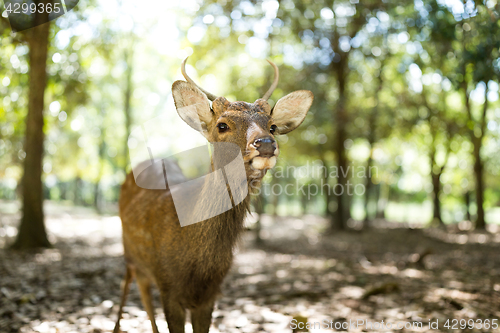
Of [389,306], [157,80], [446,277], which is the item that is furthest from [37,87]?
→ [157,80]

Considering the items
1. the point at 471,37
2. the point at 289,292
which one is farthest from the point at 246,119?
the point at 471,37

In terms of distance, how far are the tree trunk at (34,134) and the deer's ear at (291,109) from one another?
6.89 metres

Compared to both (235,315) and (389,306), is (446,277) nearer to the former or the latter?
(389,306)

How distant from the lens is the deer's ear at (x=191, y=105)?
274cm

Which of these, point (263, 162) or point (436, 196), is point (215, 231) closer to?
point (263, 162)

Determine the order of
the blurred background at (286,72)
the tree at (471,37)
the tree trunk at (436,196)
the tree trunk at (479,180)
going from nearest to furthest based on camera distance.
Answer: the tree at (471,37) → the blurred background at (286,72) → the tree trunk at (479,180) → the tree trunk at (436,196)

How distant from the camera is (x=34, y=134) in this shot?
24.9ft

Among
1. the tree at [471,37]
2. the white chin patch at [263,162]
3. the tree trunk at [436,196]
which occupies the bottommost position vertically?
the tree trunk at [436,196]

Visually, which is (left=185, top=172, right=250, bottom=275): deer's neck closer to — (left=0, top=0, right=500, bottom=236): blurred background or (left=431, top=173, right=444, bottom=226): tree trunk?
(left=0, top=0, right=500, bottom=236): blurred background

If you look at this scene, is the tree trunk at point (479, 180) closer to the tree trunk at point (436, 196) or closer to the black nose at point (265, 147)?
the tree trunk at point (436, 196)

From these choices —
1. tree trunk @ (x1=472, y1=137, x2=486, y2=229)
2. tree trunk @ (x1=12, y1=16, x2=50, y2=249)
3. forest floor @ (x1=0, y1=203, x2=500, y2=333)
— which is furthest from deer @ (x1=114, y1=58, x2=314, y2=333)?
tree trunk @ (x1=472, y1=137, x2=486, y2=229)

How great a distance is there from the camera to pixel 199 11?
308 inches

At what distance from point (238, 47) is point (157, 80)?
12.5 metres

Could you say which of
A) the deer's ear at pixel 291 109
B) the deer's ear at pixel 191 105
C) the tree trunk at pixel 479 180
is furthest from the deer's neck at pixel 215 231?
the tree trunk at pixel 479 180
